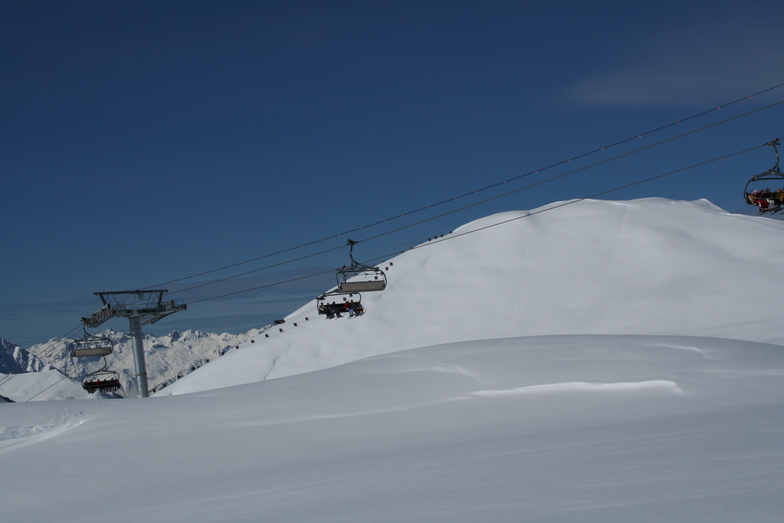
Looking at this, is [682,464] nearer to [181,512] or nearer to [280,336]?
[181,512]

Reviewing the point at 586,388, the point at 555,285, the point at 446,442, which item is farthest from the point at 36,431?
the point at 555,285

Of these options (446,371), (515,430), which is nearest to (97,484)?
(515,430)

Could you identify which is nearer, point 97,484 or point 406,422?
point 97,484

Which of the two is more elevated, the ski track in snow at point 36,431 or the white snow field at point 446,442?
the ski track in snow at point 36,431

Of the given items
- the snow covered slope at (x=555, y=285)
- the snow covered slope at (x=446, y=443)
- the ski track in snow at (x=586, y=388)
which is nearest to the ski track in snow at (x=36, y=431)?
the snow covered slope at (x=446, y=443)

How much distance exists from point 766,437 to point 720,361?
7.21m

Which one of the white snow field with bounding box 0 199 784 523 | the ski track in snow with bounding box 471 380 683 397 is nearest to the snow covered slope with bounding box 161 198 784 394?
the white snow field with bounding box 0 199 784 523

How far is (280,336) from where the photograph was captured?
4822 cm

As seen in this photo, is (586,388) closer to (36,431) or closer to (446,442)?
(446,442)

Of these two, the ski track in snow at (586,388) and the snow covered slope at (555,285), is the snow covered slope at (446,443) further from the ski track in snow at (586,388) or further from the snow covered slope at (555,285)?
the snow covered slope at (555,285)

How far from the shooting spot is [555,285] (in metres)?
44.6

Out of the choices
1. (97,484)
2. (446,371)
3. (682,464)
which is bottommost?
(682,464)

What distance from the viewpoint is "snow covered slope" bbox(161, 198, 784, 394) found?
1526 inches

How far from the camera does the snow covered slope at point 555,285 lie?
38.8m
